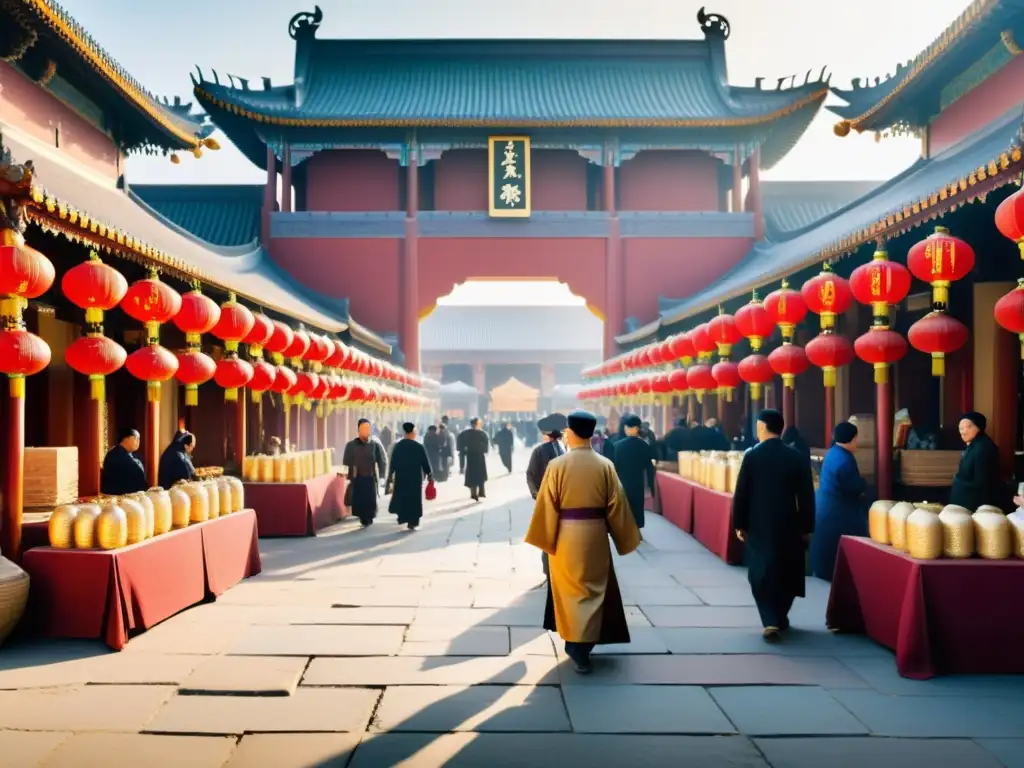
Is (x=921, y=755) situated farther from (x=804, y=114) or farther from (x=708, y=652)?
(x=804, y=114)

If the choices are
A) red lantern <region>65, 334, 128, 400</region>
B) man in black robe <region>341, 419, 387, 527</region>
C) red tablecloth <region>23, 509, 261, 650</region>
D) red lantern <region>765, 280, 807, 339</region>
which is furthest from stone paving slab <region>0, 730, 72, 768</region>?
red lantern <region>765, 280, 807, 339</region>

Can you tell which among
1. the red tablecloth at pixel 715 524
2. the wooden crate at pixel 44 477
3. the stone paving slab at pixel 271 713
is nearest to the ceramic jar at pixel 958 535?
the red tablecloth at pixel 715 524

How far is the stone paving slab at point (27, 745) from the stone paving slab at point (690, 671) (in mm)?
2233

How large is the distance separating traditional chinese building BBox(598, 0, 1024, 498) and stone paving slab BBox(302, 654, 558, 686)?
3436mm

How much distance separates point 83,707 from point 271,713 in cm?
85

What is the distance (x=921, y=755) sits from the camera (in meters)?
3.39

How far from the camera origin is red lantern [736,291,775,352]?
8.67 meters

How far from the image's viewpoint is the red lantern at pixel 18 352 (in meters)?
4.93

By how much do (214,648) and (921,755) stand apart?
3.57 metres

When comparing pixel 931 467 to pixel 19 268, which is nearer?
pixel 19 268

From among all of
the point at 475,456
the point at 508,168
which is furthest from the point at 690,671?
the point at 508,168

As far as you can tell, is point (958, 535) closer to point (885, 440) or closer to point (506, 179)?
point (885, 440)

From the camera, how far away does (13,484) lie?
5.24 meters

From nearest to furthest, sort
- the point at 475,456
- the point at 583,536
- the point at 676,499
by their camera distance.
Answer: the point at 583,536
the point at 676,499
the point at 475,456
